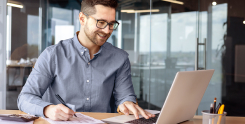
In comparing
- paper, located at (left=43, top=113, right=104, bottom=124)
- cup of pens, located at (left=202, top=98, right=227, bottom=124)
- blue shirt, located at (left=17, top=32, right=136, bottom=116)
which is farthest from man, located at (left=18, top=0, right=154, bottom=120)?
cup of pens, located at (left=202, top=98, right=227, bottom=124)

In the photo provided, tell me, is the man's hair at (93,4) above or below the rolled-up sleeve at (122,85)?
above

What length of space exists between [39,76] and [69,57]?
8.8 inches

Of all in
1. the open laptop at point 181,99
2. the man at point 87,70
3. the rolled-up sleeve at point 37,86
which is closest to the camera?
the open laptop at point 181,99

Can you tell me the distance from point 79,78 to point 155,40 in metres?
2.40

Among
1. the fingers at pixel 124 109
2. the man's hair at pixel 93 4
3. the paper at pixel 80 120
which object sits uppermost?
the man's hair at pixel 93 4

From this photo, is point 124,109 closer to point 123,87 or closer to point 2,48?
point 123,87

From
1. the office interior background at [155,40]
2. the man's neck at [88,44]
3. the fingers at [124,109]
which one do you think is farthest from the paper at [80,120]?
the office interior background at [155,40]

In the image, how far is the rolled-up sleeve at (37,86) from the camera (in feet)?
3.91

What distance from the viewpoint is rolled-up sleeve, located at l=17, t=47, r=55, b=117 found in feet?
3.91

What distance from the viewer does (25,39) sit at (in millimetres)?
3473

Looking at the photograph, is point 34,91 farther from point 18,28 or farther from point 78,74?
point 18,28

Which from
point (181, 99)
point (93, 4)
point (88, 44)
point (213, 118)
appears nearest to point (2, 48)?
point (88, 44)

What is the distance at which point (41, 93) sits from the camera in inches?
55.7

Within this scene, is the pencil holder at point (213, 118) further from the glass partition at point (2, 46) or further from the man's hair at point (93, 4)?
the glass partition at point (2, 46)
